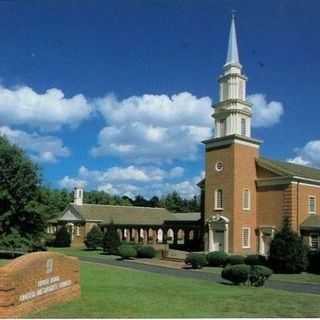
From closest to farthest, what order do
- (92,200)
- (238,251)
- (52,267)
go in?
(52,267) < (238,251) < (92,200)

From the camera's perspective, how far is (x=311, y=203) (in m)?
53.3

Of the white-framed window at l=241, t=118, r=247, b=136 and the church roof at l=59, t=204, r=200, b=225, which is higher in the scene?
the white-framed window at l=241, t=118, r=247, b=136

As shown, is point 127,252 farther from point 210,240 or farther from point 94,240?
point 94,240

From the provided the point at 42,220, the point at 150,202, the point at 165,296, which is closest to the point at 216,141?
the point at 42,220

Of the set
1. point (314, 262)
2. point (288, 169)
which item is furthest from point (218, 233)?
point (314, 262)

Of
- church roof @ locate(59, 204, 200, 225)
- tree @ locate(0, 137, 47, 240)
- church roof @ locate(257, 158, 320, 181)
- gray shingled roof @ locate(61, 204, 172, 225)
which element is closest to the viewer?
tree @ locate(0, 137, 47, 240)

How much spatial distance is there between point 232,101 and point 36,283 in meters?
39.9

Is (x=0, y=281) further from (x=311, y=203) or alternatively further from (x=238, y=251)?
(x=311, y=203)

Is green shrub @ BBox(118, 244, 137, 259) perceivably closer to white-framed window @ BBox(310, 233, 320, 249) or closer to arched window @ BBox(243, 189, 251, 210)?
arched window @ BBox(243, 189, 251, 210)

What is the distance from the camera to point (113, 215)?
264 ft

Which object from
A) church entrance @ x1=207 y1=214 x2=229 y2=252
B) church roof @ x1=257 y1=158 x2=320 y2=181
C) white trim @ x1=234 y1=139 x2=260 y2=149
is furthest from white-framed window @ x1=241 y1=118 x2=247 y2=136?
church entrance @ x1=207 y1=214 x2=229 y2=252

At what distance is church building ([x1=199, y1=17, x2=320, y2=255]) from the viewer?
169 ft

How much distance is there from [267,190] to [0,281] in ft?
137

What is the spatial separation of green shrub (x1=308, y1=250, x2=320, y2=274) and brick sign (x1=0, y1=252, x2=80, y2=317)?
27.7 metres
